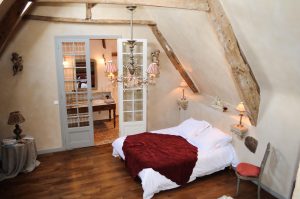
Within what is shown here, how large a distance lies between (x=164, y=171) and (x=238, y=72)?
1.95 m

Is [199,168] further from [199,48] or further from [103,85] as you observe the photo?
[103,85]

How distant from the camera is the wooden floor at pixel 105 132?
6219mm

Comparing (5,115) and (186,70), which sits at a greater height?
(186,70)

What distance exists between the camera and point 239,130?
14.5 feet

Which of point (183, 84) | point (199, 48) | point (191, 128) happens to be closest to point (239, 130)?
point (191, 128)

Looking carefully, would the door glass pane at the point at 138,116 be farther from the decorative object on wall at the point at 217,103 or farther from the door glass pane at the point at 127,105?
the decorative object on wall at the point at 217,103

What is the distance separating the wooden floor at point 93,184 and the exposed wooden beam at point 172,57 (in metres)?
2.38

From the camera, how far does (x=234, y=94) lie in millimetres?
4938

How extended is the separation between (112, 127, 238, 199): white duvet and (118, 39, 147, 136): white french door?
0.79 m

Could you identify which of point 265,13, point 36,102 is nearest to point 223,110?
point 265,13

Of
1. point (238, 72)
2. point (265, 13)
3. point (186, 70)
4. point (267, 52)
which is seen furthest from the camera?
point (186, 70)

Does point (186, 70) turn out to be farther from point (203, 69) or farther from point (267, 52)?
point (267, 52)

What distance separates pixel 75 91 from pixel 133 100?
1.32 metres

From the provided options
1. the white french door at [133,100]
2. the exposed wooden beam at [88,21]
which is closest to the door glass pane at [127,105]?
the white french door at [133,100]
